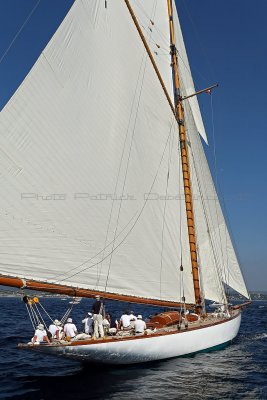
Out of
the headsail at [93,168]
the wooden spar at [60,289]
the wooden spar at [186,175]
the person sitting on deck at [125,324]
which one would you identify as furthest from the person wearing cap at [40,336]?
the wooden spar at [186,175]

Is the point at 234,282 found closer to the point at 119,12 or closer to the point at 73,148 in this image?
the point at 73,148

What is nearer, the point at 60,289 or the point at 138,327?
the point at 60,289

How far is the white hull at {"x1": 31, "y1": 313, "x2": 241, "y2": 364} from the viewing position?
16188mm

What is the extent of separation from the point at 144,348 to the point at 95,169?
8.80 meters

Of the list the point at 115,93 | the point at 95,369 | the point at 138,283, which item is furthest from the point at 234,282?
the point at 115,93

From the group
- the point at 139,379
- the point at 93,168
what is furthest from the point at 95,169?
the point at 139,379

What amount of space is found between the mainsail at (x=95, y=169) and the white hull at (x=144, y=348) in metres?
2.50

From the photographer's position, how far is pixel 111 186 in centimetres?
2030

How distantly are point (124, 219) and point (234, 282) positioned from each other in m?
13.0

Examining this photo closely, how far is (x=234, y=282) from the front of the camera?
29375 mm

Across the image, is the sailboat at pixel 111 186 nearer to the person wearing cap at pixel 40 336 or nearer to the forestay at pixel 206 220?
the forestay at pixel 206 220

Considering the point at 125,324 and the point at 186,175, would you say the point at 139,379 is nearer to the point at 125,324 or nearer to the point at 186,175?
the point at 125,324

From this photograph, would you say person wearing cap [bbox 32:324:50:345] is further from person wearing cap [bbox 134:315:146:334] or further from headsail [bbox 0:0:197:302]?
person wearing cap [bbox 134:315:146:334]

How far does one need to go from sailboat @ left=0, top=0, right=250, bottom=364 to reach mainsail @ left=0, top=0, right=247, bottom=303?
59 mm
